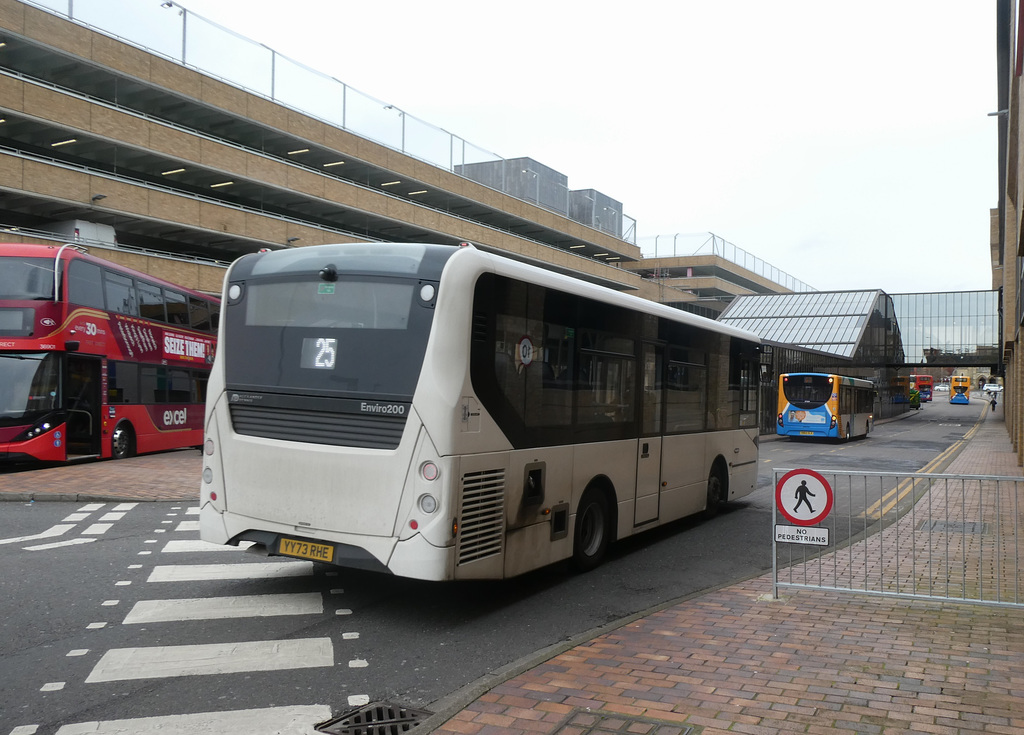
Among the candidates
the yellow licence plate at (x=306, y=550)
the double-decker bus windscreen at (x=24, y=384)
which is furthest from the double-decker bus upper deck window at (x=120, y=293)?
the yellow licence plate at (x=306, y=550)

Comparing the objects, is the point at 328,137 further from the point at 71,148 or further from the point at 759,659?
the point at 759,659

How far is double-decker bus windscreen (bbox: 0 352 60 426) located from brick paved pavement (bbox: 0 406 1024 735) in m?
13.7

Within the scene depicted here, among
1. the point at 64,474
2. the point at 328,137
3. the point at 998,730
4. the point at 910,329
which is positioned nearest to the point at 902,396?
the point at 910,329

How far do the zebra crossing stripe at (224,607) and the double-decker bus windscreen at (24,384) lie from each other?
35.8ft

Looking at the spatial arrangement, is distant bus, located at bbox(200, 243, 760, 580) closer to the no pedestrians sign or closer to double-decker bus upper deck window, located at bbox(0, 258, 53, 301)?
the no pedestrians sign

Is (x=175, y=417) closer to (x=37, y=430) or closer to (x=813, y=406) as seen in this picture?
(x=37, y=430)

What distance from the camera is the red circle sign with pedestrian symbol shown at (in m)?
7.18

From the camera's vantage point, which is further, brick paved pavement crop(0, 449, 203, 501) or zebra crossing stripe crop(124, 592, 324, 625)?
brick paved pavement crop(0, 449, 203, 501)

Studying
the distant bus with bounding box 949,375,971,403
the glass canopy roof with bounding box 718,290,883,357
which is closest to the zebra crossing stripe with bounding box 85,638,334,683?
the glass canopy roof with bounding box 718,290,883,357

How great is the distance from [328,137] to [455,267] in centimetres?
3874

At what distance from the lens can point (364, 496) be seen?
6.62 m

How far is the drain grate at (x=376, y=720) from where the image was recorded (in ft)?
15.0

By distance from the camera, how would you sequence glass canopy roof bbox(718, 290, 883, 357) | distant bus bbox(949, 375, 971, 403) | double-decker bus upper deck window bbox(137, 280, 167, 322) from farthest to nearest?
distant bus bbox(949, 375, 971, 403) → glass canopy roof bbox(718, 290, 883, 357) → double-decker bus upper deck window bbox(137, 280, 167, 322)

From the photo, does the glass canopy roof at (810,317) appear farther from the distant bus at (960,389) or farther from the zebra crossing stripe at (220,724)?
the zebra crossing stripe at (220,724)
